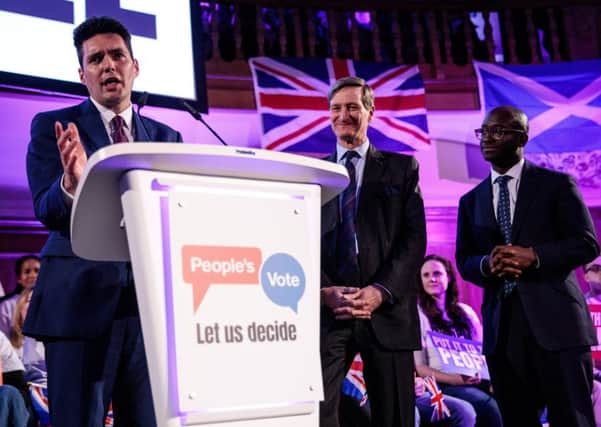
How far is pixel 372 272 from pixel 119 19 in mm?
1676

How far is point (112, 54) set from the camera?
1.63m

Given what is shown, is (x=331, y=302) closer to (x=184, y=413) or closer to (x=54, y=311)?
(x=54, y=311)

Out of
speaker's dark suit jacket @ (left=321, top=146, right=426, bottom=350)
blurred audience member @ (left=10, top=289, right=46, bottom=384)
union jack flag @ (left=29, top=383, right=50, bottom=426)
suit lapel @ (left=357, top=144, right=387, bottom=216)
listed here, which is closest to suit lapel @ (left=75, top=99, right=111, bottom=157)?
speaker's dark suit jacket @ (left=321, top=146, right=426, bottom=350)

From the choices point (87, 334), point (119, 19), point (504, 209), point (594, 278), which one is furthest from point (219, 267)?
point (594, 278)

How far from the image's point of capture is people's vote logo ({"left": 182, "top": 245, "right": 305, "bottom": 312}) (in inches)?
42.8

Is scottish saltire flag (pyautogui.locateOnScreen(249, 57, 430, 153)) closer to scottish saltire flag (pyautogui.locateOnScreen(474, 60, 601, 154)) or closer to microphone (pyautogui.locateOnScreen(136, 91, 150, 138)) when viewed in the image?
scottish saltire flag (pyautogui.locateOnScreen(474, 60, 601, 154))

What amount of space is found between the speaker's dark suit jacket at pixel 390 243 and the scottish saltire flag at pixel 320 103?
8.56 ft

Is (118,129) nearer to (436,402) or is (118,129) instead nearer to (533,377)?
(533,377)

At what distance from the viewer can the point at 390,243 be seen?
214 centimetres

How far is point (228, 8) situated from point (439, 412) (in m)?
3.34

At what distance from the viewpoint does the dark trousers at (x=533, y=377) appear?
2.23m

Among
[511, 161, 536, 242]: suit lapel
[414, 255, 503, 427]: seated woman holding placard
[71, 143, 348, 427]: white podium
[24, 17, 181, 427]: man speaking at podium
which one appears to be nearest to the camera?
[71, 143, 348, 427]: white podium

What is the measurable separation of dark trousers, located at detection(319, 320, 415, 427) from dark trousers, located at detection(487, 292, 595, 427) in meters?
0.43

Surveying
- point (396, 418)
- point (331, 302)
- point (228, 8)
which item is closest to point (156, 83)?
point (331, 302)
